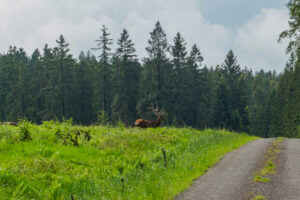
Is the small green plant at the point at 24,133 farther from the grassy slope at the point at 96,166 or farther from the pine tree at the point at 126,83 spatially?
the pine tree at the point at 126,83

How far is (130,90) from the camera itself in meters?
55.5

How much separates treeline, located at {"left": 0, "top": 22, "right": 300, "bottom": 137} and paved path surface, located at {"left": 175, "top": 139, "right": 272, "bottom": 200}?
36.5 meters

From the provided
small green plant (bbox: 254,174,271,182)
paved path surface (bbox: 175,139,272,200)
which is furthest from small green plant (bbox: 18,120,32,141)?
small green plant (bbox: 254,174,271,182)

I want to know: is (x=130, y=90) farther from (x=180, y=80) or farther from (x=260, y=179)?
(x=260, y=179)

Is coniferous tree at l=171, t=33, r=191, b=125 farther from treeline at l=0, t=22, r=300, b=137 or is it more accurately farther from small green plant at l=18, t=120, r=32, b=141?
small green plant at l=18, t=120, r=32, b=141

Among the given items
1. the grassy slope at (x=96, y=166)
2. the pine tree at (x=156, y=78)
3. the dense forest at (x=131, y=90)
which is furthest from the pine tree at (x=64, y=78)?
the grassy slope at (x=96, y=166)

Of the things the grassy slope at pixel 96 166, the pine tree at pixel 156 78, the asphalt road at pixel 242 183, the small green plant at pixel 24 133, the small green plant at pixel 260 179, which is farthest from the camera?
the pine tree at pixel 156 78

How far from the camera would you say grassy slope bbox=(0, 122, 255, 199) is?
24.6ft

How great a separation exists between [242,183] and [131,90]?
4789 centimetres

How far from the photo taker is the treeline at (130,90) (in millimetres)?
54625

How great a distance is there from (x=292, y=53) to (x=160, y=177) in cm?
2044

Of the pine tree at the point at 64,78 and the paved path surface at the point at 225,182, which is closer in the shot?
the paved path surface at the point at 225,182

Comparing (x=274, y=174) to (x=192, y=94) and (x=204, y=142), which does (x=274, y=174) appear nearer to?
(x=204, y=142)

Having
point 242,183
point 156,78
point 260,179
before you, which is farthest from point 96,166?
point 156,78
